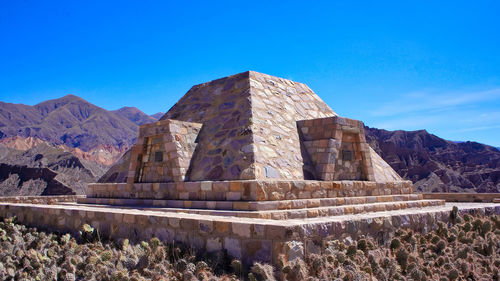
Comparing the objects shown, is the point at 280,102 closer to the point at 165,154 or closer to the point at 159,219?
the point at 165,154

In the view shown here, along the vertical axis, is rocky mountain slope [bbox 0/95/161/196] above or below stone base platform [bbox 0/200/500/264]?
above

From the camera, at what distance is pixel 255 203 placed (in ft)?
21.9

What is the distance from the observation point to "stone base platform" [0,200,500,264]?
454 cm

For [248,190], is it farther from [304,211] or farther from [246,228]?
[246,228]

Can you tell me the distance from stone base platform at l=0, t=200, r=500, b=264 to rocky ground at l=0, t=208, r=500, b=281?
0.14 metres

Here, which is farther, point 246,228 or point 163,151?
point 163,151

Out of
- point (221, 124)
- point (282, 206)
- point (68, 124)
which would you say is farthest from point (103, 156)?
point (282, 206)

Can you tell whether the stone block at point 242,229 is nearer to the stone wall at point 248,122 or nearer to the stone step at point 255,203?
the stone step at point 255,203

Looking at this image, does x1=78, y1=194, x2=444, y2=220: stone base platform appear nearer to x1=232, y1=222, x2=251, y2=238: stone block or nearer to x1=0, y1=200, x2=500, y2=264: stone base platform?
x1=0, y1=200, x2=500, y2=264: stone base platform

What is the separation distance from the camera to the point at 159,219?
5613 mm

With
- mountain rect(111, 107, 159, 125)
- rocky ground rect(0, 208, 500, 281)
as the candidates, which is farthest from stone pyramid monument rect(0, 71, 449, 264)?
mountain rect(111, 107, 159, 125)

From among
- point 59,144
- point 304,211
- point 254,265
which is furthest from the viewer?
point 59,144

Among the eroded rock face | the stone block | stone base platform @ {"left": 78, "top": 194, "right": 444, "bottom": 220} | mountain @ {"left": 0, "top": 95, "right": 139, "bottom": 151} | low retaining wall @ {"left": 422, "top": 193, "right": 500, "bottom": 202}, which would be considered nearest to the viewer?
the stone block

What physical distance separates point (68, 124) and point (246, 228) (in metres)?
89.0
